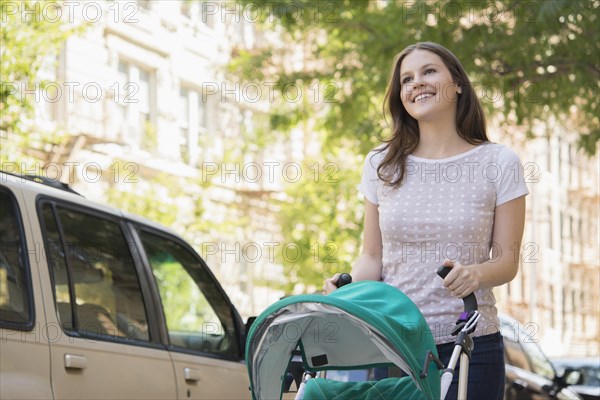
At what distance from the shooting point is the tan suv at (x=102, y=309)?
18.8ft

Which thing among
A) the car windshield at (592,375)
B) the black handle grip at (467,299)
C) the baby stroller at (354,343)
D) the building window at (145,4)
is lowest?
the car windshield at (592,375)

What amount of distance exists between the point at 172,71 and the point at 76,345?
82.5ft

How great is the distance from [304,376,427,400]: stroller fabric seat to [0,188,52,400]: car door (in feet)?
5.42

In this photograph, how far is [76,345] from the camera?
19.6 ft

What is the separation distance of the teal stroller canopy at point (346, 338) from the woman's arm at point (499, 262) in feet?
0.79

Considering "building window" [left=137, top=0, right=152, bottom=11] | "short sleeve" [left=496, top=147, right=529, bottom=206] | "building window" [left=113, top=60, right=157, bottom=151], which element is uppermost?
"building window" [left=137, top=0, right=152, bottom=11]

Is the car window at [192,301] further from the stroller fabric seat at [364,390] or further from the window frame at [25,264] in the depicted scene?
the stroller fabric seat at [364,390]

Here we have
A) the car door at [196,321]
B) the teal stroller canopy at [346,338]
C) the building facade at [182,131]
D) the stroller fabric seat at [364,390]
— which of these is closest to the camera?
the teal stroller canopy at [346,338]

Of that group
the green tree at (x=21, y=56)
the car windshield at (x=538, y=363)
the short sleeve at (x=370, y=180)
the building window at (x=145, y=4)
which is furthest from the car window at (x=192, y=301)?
the building window at (x=145, y=4)

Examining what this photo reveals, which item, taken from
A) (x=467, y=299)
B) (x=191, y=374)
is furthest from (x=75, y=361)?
(x=467, y=299)

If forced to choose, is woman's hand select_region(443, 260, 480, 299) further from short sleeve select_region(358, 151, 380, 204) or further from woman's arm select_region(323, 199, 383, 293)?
short sleeve select_region(358, 151, 380, 204)

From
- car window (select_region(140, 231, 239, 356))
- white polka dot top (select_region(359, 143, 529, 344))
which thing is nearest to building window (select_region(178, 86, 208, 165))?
car window (select_region(140, 231, 239, 356))

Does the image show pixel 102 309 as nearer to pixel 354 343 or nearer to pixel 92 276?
pixel 92 276

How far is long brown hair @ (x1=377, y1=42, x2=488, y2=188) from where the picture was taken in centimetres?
506
